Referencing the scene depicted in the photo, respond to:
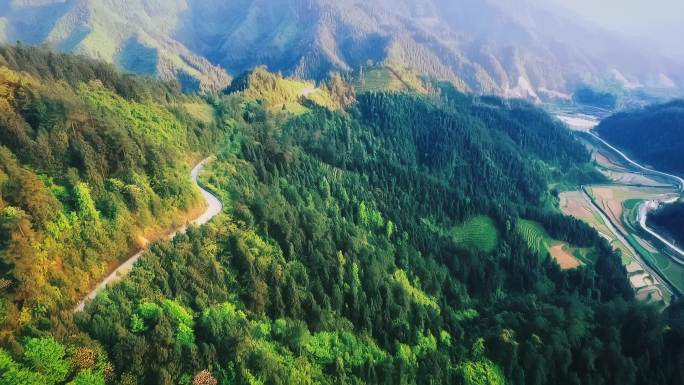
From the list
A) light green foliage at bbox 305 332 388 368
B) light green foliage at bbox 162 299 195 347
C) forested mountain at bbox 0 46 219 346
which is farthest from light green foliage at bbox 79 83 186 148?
light green foliage at bbox 305 332 388 368

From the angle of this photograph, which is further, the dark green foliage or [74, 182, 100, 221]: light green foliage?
[74, 182, 100, 221]: light green foliage

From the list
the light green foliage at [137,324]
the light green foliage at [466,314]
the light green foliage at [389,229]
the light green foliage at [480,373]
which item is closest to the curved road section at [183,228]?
the light green foliage at [137,324]

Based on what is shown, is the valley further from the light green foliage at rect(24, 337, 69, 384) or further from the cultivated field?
the light green foliage at rect(24, 337, 69, 384)

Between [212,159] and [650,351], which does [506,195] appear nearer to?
[650,351]

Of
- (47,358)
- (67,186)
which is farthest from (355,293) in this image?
(67,186)

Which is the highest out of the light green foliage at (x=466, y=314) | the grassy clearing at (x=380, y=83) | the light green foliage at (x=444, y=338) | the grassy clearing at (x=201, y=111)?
the grassy clearing at (x=380, y=83)

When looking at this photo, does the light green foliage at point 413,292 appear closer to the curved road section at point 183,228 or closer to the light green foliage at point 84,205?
the curved road section at point 183,228

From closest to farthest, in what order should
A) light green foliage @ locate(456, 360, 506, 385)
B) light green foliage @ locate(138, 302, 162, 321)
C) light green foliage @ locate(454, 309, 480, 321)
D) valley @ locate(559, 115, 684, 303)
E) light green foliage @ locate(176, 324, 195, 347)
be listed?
light green foliage @ locate(176, 324, 195, 347), light green foliage @ locate(138, 302, 162, 321), light green foliage @ locate(456, 360, 506, 385), light green foliage @ locate(454, 309, 480, 321), valley @ locate(559, 115, 684, 303)
